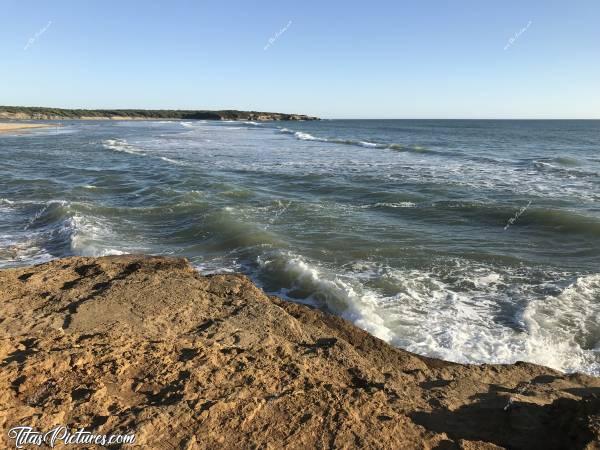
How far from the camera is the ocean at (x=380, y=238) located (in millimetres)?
7043

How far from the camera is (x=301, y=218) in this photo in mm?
13719

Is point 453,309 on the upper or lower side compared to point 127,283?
lower

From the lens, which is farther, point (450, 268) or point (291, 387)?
point (450, 268)

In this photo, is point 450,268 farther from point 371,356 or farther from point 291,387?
point 291,387

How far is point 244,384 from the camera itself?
412 cm

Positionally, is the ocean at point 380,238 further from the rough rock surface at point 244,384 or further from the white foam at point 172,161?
the white foam at point 172,161

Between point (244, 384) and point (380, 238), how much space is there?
7.99m

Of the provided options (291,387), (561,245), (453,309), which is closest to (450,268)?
(453,309)

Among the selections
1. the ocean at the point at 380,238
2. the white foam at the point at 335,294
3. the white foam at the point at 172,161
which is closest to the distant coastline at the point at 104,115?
the white foam at the point at 172,161

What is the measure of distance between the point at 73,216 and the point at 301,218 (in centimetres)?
683

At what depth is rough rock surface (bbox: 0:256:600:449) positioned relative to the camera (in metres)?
3.57

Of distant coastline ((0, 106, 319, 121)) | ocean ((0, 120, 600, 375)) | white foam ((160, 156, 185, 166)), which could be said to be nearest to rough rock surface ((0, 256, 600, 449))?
ocean ((0, 120, 600, 375))

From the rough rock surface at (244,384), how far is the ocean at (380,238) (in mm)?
1460

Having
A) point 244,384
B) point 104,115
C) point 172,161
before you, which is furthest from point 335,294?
point 104,115
